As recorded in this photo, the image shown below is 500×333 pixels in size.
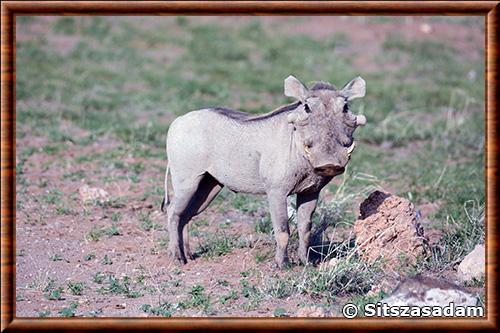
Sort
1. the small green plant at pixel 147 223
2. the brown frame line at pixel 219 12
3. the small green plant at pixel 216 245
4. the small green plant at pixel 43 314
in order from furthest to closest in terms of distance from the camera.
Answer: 1. the small green plant at pixel 147 223
2. the small green plant at pixel 216 245
3. the small green plant at pixel 43 314
4. the brown frame line at pixel 219 12

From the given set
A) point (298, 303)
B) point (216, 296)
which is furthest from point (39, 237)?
point (298, 303)

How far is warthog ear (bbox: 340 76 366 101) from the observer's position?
20.2ft

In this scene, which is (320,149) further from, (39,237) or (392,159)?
(392,159)

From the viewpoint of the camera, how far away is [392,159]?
1016 centimetres

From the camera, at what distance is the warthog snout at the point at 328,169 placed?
5809 mm

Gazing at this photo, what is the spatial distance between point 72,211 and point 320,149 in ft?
10.1

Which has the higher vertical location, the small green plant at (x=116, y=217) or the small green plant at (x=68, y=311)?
the small green plant at (x=116, y=217)

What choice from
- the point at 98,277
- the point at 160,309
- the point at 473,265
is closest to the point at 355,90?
the point at 473,265

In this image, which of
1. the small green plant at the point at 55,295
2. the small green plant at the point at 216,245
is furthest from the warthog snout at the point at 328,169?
the small green plant at the point at 55,295

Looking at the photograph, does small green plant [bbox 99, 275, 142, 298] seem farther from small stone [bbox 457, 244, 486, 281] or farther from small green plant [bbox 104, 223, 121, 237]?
small stone [bbox 457, 244, 486, 281]

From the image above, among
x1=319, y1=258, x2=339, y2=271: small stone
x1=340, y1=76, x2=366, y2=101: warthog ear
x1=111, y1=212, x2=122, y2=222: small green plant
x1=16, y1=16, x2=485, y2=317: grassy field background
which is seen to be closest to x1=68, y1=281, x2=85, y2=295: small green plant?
x1=16, y1=16, x2=485, y2=317: grassy field background

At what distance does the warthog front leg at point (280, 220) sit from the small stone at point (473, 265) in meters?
1.33

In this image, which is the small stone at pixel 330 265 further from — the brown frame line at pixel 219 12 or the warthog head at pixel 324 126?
the brown frame line at pixel 219 12

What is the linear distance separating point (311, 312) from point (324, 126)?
129 centimetres
